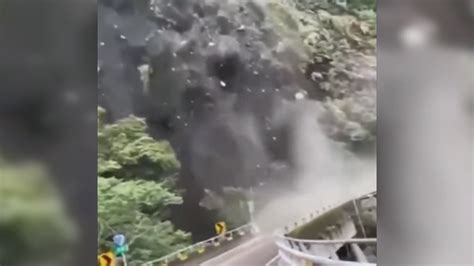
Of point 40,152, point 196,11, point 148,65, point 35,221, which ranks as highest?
point 196,11

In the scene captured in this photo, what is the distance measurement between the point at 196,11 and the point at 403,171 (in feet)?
1.97

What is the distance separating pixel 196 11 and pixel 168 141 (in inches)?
12.2

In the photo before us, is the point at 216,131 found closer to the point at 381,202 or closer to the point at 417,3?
the point at 381,202

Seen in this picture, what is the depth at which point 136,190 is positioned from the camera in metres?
1.36

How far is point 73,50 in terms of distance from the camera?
1.39 meters

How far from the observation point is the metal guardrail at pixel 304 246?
53.2 inches

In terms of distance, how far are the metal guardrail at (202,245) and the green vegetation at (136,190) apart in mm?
13

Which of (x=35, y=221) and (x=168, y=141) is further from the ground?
(x=168, y=141)

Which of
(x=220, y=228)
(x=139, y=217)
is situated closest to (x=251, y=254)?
(x=220, y=228)

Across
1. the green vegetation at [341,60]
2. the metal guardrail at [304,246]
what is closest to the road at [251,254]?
the metal guardrail at [304,246]

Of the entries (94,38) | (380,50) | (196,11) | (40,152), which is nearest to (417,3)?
(380,50)

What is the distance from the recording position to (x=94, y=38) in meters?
1.38

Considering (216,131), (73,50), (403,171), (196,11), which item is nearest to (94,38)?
(73,50)

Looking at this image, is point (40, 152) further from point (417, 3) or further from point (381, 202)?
Answer: point (417, 3)
